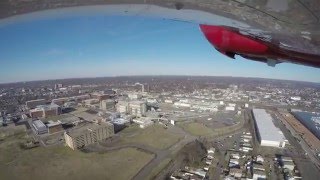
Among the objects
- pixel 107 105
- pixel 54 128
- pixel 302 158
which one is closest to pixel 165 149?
pixel 302 158

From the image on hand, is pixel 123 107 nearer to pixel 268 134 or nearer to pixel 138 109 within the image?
pixel 138 109

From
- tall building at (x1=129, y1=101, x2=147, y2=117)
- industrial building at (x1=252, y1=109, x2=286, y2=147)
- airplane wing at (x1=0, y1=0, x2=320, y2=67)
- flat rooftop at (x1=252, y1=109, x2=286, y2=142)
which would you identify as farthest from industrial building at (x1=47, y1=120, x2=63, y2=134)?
airplane wing at (x1=0, y1=0, x2=320, y2=67)

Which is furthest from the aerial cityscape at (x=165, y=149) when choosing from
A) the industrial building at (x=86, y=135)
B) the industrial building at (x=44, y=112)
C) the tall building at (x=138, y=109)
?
the industrial building at (x=44, y=112)

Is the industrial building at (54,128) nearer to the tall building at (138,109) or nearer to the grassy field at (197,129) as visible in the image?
the tall building at (138,109)

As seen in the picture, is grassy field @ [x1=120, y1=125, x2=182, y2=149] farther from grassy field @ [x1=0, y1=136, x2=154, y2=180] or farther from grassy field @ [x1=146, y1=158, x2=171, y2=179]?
grassy field @ [x1=146, y1=158, x2=171, y2=179]

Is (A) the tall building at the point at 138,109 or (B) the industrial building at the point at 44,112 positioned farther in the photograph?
(B) the industrial building at the point at 44,112

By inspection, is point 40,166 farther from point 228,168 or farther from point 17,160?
point 228,168

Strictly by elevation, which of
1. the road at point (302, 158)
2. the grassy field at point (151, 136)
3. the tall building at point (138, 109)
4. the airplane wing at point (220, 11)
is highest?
the airplane wing at point (220, 11)
